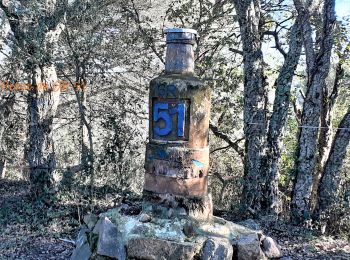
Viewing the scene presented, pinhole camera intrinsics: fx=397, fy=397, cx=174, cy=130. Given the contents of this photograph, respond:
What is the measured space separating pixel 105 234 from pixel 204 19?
18.3ft

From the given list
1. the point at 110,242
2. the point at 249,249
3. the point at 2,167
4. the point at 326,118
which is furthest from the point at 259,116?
the point at 2,167

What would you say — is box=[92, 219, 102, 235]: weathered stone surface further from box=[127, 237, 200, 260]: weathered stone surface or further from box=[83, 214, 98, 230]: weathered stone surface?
box=[127, 237, 200, 260]: weathered stone surface

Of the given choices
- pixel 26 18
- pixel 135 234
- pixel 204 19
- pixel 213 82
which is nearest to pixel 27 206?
pixel 26 18

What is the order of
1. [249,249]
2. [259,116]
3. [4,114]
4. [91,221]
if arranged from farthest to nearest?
[4,114] < [259,116] < [91,221] < [249,249]

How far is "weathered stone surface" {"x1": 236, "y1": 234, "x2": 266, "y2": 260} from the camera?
398cm

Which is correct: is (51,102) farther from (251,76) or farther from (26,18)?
(251,76)

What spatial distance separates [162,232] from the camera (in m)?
4.00

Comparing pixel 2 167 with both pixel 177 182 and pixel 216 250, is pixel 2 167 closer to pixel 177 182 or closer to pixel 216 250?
pixel 177 182

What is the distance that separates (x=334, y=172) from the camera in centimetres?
614

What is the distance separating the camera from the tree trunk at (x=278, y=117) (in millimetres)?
6309

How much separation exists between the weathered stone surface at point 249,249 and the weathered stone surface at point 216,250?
13 cm

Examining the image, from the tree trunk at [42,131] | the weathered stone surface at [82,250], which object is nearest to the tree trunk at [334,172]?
the weathered stone surface at [82,250]

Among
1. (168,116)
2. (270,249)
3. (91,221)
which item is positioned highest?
(168,116)

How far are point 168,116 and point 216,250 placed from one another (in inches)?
55.8
